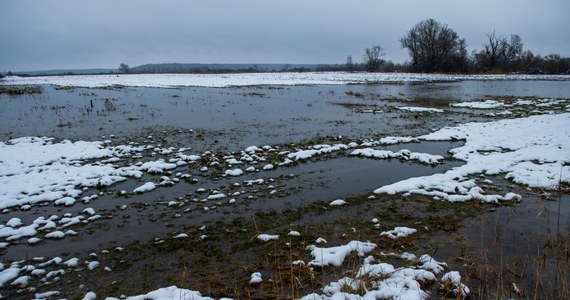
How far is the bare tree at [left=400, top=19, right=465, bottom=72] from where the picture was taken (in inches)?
3435

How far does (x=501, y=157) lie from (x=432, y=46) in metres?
89.7

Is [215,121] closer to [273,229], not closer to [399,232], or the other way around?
[273,229]

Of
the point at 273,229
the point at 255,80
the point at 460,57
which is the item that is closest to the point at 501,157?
the point at 273,229

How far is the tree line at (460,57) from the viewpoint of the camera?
283ft

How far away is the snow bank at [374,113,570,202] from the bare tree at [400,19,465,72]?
7907 centimetres

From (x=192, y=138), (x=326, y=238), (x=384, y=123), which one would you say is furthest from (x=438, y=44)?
(x=326, y=238)

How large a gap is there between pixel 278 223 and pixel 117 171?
595 cm

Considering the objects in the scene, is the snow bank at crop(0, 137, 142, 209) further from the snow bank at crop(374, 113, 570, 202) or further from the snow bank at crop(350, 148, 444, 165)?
the snow bank at crop(374, 113, 570, 202)

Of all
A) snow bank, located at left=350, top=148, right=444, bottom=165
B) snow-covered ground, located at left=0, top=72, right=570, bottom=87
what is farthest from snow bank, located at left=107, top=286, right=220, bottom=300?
snow-covered ground, located at left=0, top=72, right=570, bottom=87

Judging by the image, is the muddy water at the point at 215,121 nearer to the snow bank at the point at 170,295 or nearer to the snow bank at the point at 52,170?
the snow bank at the point at 52,170

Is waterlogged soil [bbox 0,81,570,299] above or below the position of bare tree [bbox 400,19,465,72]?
below

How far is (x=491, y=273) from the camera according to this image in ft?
16.1

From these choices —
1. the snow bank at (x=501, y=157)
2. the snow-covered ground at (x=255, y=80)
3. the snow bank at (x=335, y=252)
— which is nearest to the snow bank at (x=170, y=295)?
the snow bank at (x=335, y=252)

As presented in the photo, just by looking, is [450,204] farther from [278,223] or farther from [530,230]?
[278,223]
